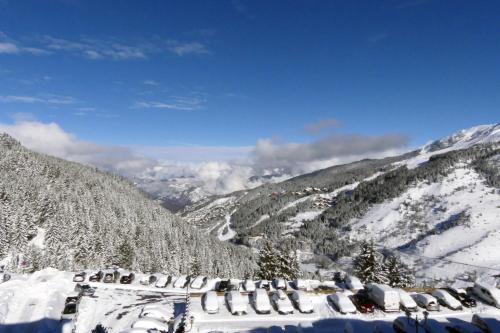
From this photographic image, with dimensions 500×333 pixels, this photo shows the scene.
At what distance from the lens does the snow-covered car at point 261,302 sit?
41.5 metres

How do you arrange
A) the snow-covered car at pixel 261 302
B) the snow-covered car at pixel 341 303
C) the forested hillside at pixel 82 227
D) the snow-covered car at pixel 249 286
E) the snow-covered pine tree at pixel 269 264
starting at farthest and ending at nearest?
1. the forested hillside at pixel 82 227
2. the snow-covered pine tree at pixel 269 264
3. the snow-covered car at pixel 249 286
4. the snow-covered car at pixel 341 303
5. the snow-covered car at pixel 261 302

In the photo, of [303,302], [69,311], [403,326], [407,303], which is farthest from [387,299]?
[69,311]

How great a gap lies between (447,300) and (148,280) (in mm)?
Result: 42794

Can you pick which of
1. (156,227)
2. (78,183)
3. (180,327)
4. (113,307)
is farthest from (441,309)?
(78,183)

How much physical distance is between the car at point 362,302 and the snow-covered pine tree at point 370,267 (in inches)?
611

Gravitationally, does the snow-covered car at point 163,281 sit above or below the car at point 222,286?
above

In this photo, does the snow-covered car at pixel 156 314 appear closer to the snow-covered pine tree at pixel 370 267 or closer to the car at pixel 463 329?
the car at pixel 463 329

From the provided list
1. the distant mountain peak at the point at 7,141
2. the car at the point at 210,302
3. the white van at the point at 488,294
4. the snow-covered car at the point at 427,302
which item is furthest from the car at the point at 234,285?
the distant mountain peak at the point at 7,141

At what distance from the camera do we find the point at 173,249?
417 ft

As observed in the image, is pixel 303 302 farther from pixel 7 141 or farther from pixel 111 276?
pixel 7 141

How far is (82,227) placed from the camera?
366 ft

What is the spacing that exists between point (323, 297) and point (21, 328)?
3503 cm

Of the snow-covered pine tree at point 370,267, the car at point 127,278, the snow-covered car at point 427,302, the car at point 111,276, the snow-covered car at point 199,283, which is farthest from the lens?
the snow-covered pine tree at point 370,267

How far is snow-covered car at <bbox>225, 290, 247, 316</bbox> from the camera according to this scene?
135 feet
